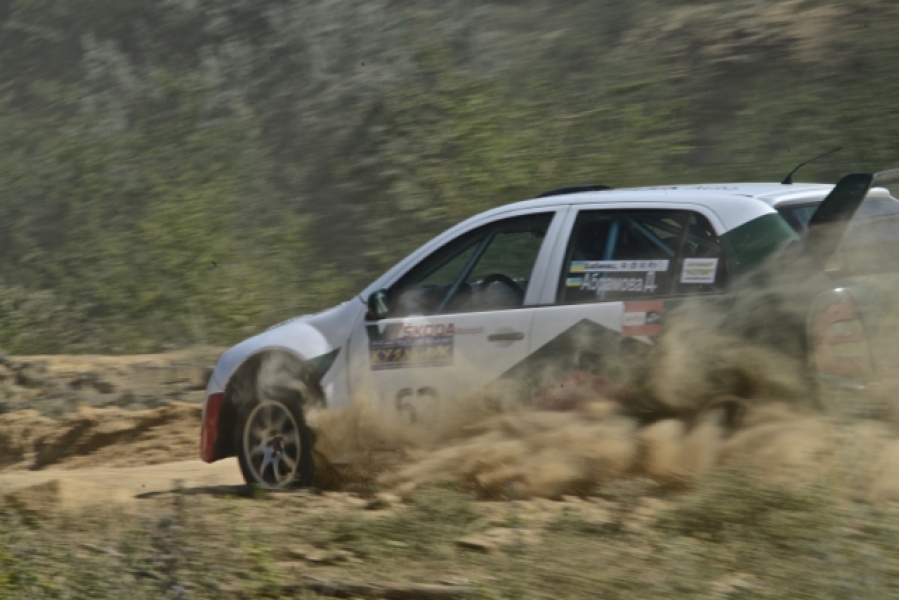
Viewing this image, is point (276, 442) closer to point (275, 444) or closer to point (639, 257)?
point (275, 444)

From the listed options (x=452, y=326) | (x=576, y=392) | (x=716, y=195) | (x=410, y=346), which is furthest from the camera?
(x=410, y=346)

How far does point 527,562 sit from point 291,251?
10771 millimetres

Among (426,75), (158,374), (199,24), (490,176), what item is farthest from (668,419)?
(199,24)

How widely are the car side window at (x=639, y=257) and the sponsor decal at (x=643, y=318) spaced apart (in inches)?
2.1

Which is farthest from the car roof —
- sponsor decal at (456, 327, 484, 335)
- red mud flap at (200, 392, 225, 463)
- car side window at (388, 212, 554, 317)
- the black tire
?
red mud flap at (200, 392, 225, 463)

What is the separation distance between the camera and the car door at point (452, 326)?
582 centimetres

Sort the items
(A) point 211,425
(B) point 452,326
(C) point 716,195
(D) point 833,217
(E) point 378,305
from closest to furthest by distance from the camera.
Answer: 1. (D) point 833,217
2. (C) point 716,195
3. (B) point 452,326
4. (E) point 378,305
5. (A) point 211,425

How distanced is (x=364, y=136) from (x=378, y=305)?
33.8ft

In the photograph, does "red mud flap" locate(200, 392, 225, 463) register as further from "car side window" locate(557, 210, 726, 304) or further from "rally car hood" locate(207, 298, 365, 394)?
"car side window" locate(557, 210, 726, 304)

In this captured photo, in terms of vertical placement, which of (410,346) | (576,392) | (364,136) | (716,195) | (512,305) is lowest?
(576,392)

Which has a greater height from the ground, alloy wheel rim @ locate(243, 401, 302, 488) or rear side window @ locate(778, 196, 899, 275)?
rear side window @ locate(778, 196, 899, 275)

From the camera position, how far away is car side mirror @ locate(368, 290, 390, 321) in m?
6.25

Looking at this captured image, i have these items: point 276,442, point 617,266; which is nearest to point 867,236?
point 617,266

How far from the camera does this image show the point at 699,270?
17.3ft
